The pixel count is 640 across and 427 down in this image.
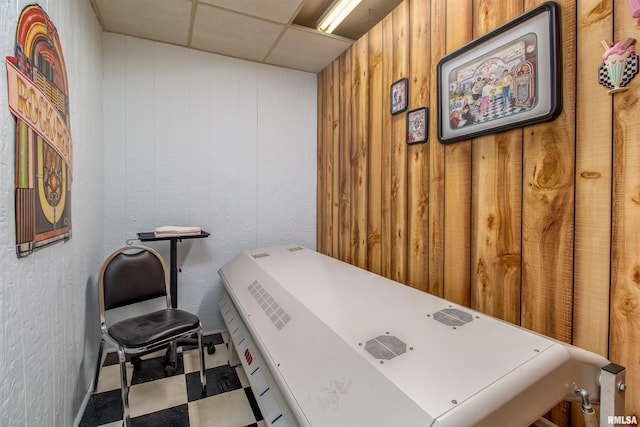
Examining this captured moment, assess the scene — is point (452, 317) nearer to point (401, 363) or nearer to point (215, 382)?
point (401, 363)

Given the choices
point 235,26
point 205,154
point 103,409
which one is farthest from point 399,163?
point 103,409

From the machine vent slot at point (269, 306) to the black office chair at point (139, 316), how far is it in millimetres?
423

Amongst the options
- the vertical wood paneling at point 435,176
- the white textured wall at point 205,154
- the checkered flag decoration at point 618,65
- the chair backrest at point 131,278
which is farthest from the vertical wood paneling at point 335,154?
the checkered flag decoration at point 618,65

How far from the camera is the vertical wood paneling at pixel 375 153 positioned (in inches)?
85.2

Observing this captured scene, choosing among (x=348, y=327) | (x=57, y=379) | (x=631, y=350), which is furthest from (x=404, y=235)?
(x=57, y=379)

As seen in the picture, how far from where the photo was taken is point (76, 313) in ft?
5.37

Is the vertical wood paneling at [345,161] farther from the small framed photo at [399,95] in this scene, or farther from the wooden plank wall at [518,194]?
the small framed photo at [399,95]

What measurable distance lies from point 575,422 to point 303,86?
3136 mm

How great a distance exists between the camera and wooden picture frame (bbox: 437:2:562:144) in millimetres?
1150

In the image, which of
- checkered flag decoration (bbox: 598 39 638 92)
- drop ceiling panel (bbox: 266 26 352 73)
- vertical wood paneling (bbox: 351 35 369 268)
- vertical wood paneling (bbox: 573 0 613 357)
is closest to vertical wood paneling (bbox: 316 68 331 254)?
drop ceiling panel (bbox: 266 26 352 73)

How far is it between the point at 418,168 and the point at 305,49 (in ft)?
5.29

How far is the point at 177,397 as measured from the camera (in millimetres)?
1847

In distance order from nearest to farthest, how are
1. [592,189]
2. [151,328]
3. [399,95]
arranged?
1. [592,189]
2. [151,328]
3. [399,95]

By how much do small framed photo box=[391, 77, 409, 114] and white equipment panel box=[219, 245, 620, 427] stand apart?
1.18m
